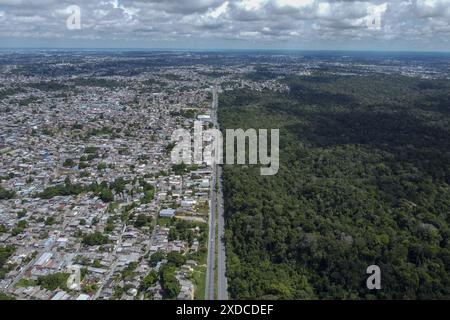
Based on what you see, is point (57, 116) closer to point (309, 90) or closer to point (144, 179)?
point (144, 179)

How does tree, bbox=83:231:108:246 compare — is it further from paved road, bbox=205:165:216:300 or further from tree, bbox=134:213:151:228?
paved road, bbox=205:165:216:300

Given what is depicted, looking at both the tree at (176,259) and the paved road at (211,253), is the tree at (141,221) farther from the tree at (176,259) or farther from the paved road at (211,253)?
the tree at (176,259)

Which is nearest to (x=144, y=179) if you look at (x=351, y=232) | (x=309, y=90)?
(x=351, y=232)

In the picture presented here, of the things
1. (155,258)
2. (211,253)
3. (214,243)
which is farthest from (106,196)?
(211,253)

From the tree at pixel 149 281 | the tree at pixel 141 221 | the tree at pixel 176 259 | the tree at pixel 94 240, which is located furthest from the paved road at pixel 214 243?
the tree at pixel 94 240

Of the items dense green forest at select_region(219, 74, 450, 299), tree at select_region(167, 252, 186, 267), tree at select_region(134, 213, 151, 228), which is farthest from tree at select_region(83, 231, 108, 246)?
dense green forest at select_region(219, 74, 450, 299)
